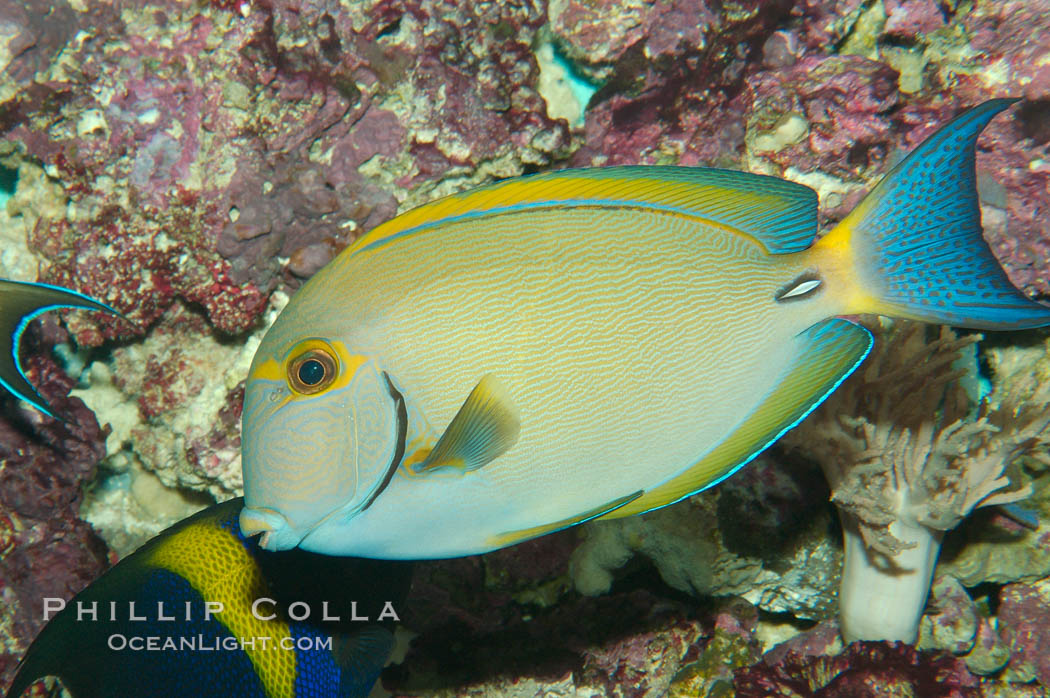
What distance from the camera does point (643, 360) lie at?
1159 millimetres

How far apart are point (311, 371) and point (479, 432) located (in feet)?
1.04

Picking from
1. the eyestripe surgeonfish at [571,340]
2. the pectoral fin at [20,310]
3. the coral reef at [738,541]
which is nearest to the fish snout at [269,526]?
the eyestripe surgeonfish at [571,340]

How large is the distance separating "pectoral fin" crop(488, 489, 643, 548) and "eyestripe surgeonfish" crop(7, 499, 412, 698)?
2.43ft

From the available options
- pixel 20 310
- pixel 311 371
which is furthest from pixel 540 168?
pixel 20 310

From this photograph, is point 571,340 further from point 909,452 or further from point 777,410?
point 909,452

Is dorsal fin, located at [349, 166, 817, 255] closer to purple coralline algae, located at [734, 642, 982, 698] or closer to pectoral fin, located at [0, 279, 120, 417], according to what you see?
pectoral fin, located at [0, 279, 120, 417]

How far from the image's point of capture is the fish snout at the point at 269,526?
3.66 feet

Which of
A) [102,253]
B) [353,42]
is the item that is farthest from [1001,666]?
[102,253]

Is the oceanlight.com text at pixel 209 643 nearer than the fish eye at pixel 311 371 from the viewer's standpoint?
No

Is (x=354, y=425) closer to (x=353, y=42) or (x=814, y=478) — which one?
(x=353, y=42)

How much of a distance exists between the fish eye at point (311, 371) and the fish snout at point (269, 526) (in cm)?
22

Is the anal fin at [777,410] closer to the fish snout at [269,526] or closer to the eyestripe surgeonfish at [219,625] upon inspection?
the fish snout at [269,526]

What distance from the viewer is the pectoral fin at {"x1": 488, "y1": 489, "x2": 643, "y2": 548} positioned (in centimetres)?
119

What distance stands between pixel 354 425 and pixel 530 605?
69.6 inches
